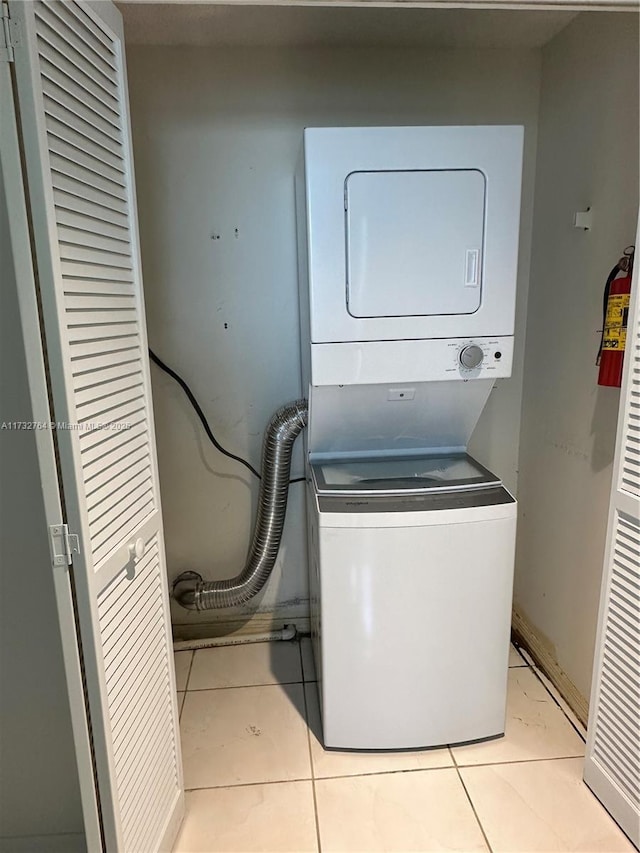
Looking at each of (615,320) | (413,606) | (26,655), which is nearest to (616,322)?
(615,320)

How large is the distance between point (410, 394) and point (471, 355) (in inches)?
9.2

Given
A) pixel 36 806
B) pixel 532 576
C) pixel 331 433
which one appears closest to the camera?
pixel 36 806

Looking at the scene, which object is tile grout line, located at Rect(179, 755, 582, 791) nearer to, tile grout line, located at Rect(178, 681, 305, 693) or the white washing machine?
the white washing machine

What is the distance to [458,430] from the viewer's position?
197 cm

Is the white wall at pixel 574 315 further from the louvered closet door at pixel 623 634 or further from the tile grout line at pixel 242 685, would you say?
the tile grout line at pixel 242 685

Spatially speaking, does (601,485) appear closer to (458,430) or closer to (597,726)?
(458,430)

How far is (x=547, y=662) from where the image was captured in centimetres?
214

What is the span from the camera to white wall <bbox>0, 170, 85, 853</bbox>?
109 centimetres

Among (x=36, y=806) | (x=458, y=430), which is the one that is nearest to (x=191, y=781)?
(x=36, y=806)

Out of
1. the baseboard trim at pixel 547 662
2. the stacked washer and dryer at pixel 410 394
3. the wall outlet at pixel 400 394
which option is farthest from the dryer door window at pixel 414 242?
the baseboard trim at pixel 547 662

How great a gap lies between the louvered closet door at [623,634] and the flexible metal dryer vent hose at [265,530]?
1.04m

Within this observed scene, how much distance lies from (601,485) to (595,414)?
8.9 inches

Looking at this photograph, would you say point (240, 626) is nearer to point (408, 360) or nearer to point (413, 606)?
point (413, 606)

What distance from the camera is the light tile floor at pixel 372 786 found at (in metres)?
1.53
